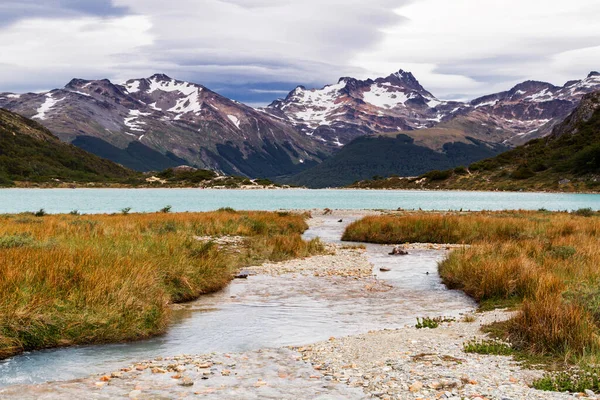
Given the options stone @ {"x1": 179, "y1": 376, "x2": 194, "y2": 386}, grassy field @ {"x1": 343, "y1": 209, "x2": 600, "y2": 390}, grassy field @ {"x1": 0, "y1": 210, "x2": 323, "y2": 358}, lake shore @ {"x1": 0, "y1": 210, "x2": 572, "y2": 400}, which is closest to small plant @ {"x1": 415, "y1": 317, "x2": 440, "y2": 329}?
lake shore @ {"x1": 0, "y1": 210, "x2": 572, "y2": 400}

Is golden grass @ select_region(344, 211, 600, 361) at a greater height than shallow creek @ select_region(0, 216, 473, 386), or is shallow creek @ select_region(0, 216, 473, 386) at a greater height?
golden grass @ select_region(344, 211, 600, 361)

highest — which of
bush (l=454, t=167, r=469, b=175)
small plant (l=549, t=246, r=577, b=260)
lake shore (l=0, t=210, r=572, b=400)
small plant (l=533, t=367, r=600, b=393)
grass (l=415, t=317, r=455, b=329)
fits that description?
bush (l=454, t=167, r=469, b=175)

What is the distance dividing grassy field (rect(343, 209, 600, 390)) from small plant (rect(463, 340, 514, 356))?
0.97ft

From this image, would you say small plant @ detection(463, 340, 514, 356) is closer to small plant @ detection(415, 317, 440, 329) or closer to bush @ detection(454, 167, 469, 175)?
small plant @ detection(415, 317, 440, 329)

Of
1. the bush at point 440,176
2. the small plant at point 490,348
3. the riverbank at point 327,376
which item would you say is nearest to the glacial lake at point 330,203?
the bush at point 440,176

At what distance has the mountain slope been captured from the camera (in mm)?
125125

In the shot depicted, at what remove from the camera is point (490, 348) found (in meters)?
11.9

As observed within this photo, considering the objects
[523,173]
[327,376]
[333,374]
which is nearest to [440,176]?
[523,173]

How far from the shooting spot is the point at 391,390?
9703mm

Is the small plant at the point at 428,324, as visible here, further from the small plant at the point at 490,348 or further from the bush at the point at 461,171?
the bush at the point at 461,171

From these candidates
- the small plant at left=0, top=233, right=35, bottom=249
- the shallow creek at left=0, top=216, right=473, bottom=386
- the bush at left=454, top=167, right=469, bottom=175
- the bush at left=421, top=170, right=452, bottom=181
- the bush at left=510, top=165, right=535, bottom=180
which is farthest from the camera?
the bush at left=421, top=170, right=452, bottom=181

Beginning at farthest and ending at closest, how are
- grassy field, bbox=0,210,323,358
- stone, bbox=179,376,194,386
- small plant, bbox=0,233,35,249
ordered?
small plant, bbox=0,233,35,249 → grassy field, bbox=0,210,323,358 → stone, bbox=179,376,194,386

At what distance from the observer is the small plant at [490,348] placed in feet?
38.4

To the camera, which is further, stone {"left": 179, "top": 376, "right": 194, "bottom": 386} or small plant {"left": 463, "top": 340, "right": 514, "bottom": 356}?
small plant {"left": 463, "top": 340, "right": 514, "bottom": 356}
